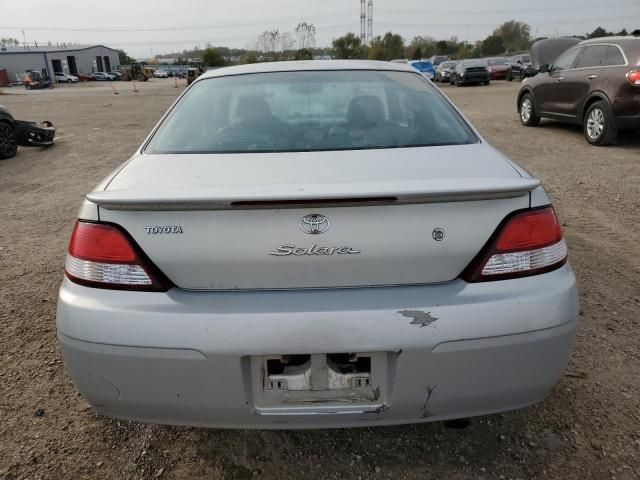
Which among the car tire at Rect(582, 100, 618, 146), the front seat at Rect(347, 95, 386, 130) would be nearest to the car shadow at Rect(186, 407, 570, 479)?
the front seat at Rect(347, 95, 386, 130)

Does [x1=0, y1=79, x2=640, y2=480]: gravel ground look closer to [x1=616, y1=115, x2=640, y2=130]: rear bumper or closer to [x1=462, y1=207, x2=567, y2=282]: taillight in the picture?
[x1=462, y1=207, x2=567, y2=282]: taillight

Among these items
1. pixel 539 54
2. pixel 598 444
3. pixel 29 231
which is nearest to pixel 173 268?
pixel 598 444

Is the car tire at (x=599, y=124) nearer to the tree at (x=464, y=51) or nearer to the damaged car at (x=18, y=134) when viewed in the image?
the damaged car at (x=18, y=134)

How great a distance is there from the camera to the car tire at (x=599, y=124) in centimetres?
802

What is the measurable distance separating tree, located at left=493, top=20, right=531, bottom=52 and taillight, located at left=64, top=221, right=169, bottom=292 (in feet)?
303

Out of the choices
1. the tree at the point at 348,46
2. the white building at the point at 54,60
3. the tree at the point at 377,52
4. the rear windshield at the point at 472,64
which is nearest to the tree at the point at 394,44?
the tree at the point at 377,52

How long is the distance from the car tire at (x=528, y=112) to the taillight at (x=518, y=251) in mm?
9858

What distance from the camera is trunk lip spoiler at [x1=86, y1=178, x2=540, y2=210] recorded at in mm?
1599

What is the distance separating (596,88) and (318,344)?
27.8 ft

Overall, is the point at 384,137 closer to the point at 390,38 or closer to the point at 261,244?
the point at 261,244

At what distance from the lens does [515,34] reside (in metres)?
84.6

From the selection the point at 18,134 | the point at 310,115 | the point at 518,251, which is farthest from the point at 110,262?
the point at 18,134

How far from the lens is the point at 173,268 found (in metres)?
1.67

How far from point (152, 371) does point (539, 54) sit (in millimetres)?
17479
